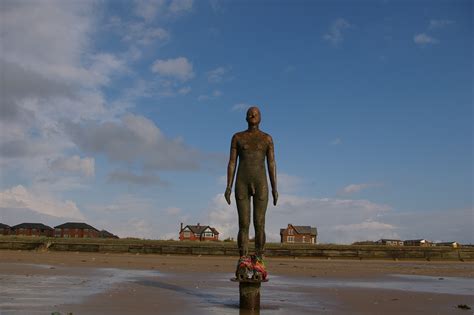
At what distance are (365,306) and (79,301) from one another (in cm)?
473

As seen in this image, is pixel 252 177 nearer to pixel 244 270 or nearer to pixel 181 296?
pixel 244 270

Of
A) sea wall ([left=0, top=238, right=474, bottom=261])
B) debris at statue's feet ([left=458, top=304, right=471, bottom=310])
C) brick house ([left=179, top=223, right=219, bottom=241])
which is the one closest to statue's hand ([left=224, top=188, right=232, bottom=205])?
debris at statue's feet ([left=458, top=304, right=471, bottom=310])

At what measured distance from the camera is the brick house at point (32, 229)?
13612cm

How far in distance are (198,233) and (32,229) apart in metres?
46.5

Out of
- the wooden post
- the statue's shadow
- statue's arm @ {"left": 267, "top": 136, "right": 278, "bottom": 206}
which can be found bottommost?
the statue's shadow

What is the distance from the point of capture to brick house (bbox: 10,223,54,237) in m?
136

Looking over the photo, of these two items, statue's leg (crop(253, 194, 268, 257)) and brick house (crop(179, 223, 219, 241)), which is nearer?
statue's leg (crop(253, 194, 268, 257))

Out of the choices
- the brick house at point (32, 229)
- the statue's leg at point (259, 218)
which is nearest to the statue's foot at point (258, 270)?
the statue's leg at point (259, 218)

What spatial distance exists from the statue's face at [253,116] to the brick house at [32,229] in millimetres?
138612

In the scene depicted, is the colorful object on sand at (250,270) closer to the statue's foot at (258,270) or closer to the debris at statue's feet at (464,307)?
the statue's foot at (258,270)

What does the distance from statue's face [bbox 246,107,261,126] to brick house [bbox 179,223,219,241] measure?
405 feet

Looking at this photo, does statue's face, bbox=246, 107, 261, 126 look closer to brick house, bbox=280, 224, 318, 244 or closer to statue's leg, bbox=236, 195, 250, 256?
statue's leg, bbox=236, 195, 250, 256

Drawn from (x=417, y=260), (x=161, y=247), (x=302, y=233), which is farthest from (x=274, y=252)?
(x=302, y=233)

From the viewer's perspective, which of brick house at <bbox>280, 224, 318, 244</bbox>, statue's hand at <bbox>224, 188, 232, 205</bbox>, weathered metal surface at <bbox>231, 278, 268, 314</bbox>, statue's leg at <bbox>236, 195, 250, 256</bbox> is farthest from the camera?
brick house at <bbox>280, 224, 318, 244</bbox>
